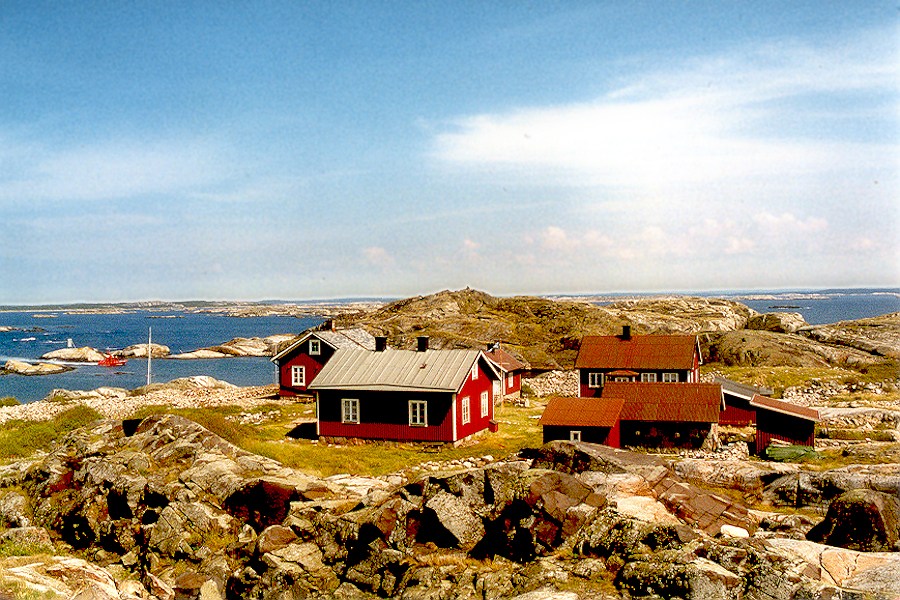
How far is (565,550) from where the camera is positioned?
1467cm

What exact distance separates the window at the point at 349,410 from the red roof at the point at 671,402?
12.8 meters

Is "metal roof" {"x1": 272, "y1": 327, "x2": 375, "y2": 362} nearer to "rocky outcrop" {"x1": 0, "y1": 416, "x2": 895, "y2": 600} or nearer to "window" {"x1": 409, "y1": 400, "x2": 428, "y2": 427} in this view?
"window" {"x1": 409, "y1": 400, "x2": 428, "y2": 427}

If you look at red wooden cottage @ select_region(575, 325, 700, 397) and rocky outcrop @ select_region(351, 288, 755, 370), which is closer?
red wooden cottage @ select_region(575, 325, 700, 397)

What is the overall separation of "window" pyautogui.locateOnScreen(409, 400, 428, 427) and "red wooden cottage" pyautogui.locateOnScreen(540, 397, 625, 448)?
18.3 feet

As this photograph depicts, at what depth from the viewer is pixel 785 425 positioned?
31391 millimetres

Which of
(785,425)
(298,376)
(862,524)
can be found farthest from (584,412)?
(298,376)

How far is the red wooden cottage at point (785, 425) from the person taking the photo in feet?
102

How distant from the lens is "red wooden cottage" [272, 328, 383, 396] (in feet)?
150

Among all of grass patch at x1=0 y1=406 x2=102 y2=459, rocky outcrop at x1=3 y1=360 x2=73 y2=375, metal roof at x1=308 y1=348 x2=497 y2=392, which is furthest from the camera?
rocky outcrop at x1=3 y1=360 x2=73 y2=375

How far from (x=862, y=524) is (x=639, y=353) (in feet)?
92.3

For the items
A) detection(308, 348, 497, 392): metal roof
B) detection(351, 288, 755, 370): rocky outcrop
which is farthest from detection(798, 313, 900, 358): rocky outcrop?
detection(308, 348, 497, 392): metal roof

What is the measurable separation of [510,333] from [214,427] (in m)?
57.9

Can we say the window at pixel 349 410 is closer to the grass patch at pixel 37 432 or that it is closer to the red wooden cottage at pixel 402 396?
the red wooden cottage at pixel 402 396

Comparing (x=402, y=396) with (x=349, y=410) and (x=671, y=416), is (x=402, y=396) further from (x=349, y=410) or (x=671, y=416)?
(x=671, y=416)
